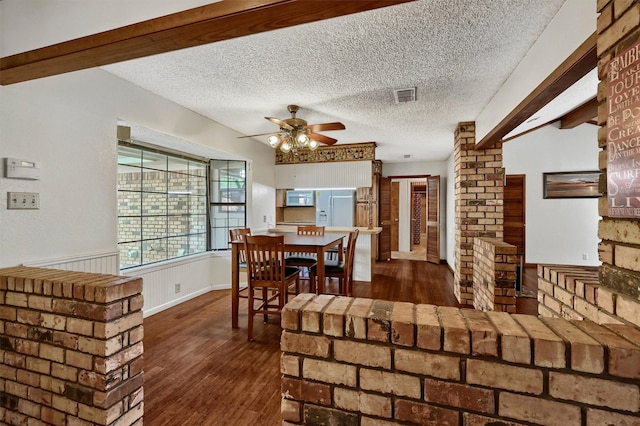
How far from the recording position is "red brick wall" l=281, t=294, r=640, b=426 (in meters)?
0.68

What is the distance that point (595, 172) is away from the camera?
557cm

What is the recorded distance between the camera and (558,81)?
1724 mm

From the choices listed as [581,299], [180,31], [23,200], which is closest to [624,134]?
[581,299]

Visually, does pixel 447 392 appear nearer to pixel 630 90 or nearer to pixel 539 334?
pixel 539 334

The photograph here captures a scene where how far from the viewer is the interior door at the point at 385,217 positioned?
662cm

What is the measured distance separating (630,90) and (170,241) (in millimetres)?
4258

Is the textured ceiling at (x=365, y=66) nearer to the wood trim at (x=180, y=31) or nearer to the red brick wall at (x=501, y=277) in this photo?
the wood trim at (x=180, y=31)

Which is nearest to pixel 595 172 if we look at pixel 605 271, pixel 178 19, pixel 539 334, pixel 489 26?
pixel 489 26

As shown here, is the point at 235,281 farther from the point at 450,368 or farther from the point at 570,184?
the point at 570,184

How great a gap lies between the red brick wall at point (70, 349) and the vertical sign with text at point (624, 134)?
198cm

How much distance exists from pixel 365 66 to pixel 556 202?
556 cm

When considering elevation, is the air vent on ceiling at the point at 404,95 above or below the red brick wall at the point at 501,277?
above

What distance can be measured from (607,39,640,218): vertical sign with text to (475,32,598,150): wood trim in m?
0.67

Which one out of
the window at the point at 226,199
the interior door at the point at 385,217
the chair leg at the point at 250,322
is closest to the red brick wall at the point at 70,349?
the chair leg at the point at 250,322
